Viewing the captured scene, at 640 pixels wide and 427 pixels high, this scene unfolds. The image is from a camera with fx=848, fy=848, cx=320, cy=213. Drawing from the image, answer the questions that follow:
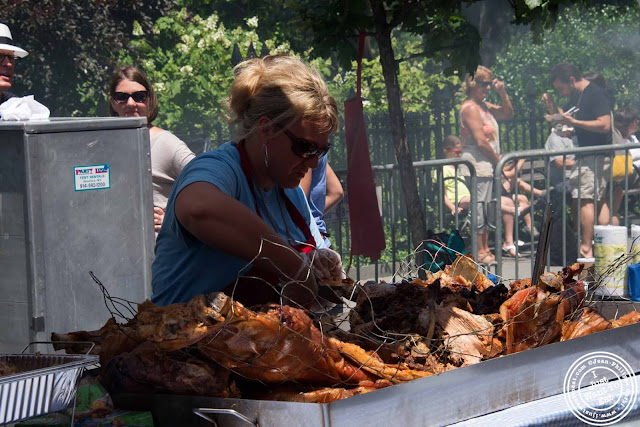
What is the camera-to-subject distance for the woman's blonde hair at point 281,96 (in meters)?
2.71

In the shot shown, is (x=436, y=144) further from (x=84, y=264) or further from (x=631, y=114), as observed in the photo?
(x=84, y=264)

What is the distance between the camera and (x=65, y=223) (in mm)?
4375

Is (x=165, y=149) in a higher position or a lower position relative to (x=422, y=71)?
lower

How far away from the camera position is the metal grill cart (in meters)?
1.95

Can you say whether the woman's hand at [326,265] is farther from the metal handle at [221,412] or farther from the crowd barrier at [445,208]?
the crowd barrier at [445,208]

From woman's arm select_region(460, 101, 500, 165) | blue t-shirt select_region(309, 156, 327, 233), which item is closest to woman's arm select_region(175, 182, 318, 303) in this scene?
blue t-shirt select_region(309, 156, 327, 233)

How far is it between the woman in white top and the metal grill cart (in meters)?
3.08

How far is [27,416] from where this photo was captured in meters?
1.76

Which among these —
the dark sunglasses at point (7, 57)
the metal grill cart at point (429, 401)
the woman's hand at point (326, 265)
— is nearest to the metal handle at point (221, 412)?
the metal grill cart at point (429, 401)

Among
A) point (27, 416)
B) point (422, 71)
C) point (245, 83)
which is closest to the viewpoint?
point (27, 416)

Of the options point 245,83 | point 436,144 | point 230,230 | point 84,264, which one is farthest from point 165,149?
point 436,144

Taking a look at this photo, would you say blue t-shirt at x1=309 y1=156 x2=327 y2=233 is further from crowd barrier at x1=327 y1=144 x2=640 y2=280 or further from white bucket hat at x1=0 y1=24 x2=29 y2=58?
white bucket hat at x1=0 y1=24 x2=29 y2=58

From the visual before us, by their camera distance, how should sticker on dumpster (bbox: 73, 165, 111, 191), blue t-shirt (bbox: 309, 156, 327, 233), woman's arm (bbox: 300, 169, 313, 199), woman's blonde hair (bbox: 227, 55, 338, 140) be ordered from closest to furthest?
1. woman's blonde hair (bbox: 227, 55, 338, 140)
2. woman's arm (bbox: 300, 169, 313, 199)
3. sticker on dumpster (bbox: 73, 165, 111, 191)
4. blue t-shirt (bbox: 309, 156, 327, 233)

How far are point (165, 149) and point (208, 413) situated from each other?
3.40 meters
